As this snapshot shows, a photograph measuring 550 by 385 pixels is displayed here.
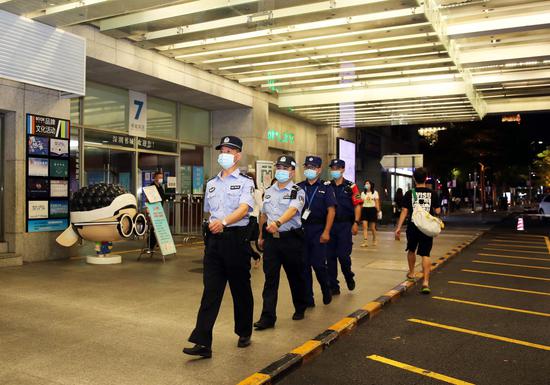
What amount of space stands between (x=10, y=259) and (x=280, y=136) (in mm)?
12477

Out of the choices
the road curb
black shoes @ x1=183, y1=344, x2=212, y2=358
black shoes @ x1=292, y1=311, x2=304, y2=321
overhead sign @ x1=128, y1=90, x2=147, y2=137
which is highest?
overhead sign @ x1=128, y1=90, x2=147, y2=137

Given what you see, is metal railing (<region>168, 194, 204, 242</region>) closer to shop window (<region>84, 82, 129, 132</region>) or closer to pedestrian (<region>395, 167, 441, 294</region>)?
shop window (<region>84, 82, 129, 132</region>)

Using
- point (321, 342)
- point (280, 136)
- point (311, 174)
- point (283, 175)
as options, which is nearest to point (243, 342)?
point (321, 342)

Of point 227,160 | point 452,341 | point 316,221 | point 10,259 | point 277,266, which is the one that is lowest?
point 452,341

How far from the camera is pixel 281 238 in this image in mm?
5598

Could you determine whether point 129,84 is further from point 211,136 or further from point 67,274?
point 67,274

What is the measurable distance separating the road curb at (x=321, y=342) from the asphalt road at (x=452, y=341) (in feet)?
0.22

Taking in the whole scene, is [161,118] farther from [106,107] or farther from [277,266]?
[277,266]

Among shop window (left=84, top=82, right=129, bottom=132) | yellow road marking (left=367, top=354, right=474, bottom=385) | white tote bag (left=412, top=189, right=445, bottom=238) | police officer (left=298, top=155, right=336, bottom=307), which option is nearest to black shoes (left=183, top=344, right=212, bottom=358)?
yellow road marking (left=367, top=354, right=474, bottom=385)

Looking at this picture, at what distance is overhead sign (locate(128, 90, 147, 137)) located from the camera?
14.1 meters

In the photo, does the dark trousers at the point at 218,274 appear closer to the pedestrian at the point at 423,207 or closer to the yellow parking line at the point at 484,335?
the yellow parking line at the point at 484,335

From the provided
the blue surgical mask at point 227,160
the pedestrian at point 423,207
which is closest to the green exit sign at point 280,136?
the pedestrian at point 423,207

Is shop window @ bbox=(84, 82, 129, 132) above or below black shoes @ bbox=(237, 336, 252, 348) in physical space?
above

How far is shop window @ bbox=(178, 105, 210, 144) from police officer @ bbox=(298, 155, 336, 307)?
1048 cm
